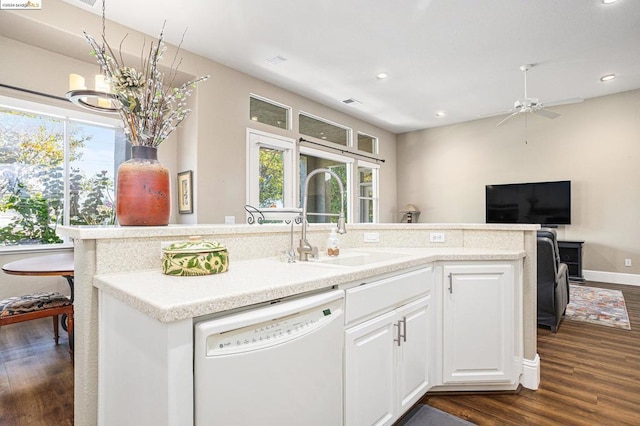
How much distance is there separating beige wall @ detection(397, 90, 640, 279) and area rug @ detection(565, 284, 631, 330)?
1.12 meters

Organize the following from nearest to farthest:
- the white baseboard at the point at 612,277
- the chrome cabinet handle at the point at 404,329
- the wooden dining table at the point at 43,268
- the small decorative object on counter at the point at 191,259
A: the small decorative object on counter at the point at 191,259 < the chrome cabinet handle at the point at 404,329 < the wooden dining table at the point at 43,268 < the white baseboard at the point at 612,277

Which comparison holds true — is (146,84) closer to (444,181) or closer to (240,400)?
(240,400)

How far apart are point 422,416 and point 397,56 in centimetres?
383

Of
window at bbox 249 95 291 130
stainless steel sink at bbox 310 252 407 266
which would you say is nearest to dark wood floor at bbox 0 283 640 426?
stainless steel sink at bbox 310 252 407 266

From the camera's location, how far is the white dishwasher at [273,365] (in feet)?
2.94

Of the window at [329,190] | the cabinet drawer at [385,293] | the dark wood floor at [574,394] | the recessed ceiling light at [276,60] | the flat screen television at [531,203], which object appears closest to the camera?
the cabinet drawer at [385,293]

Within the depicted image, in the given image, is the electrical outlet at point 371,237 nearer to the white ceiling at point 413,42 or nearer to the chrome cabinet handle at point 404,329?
the chrome cabinet handle at point 404,329

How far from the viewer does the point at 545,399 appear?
6.62 feet

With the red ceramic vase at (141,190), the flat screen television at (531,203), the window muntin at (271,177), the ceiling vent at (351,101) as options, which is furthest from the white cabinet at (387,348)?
the flat screen television at (531,203)

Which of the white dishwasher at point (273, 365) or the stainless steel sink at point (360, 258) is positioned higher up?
the stainless steel sink at point (360, 258)

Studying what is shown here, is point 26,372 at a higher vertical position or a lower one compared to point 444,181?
lower

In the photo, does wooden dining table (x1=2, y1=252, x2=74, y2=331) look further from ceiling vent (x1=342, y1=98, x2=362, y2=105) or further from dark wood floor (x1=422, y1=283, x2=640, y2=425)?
ceiling vent (x1=342, y1=98, x2=362, y2=105)

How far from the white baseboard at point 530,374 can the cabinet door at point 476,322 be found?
0.21 metres

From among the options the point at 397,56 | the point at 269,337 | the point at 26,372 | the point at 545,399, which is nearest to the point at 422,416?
the point at 545,399
